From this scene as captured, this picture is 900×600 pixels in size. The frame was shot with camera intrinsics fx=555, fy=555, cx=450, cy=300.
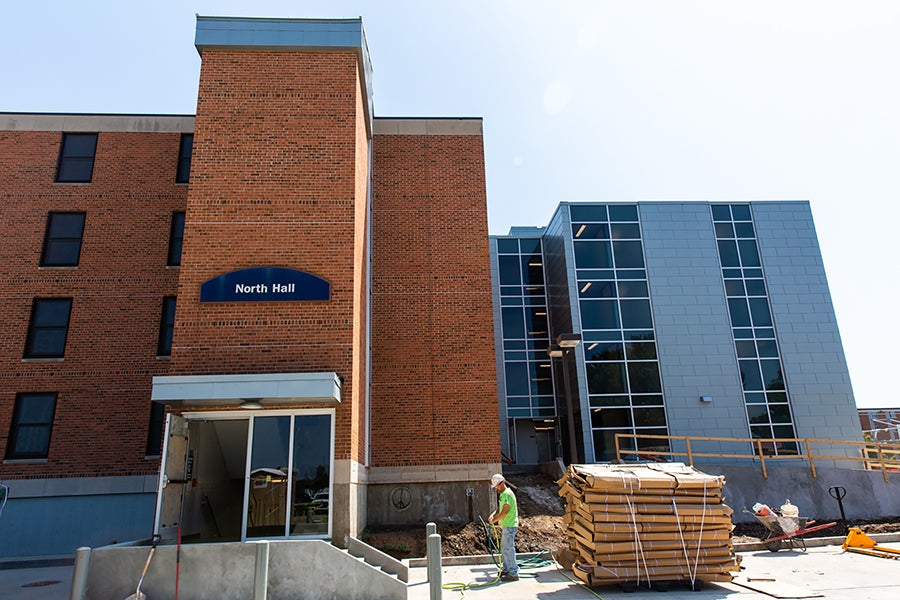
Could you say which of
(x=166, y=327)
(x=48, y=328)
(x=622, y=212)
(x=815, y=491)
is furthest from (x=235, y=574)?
(x=622, y=212)

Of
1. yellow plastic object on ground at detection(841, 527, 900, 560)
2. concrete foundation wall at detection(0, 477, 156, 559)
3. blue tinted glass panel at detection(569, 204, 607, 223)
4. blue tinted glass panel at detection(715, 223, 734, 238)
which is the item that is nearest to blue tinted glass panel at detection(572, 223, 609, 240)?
blue tinted glass panel at detection(569, 204, 607, 223)

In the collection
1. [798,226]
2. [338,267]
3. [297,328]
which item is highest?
[798,226]

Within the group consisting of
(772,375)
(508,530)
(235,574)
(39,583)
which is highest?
(772,375)

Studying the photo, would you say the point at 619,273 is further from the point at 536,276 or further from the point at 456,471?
the point at 456,471

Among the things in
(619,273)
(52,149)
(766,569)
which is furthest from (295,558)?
(619,273)

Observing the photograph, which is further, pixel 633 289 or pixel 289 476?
pixel 633 289

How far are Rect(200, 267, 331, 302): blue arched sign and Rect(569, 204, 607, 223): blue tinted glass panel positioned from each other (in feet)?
57.7

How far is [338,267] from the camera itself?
1258cm

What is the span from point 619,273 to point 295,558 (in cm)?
2113

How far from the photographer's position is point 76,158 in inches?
765

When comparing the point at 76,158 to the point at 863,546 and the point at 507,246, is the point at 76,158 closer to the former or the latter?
the point at 507,246

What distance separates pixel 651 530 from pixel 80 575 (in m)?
8.74

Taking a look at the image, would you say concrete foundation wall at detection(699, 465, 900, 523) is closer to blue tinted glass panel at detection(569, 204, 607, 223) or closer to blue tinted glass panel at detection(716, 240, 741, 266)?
blue tinted glass panel at detection(716, 240, 741, 266)

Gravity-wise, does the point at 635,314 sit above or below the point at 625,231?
below
